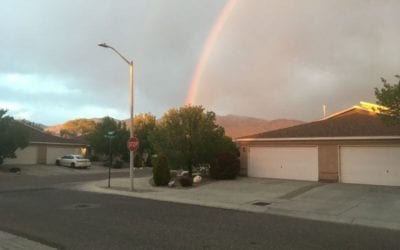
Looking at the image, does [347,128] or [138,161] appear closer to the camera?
[347,128]

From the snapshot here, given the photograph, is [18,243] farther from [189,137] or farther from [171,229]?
[189,137]

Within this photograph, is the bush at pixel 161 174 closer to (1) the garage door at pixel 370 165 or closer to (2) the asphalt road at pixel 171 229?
(2) the asphalt road at pixel 171 229

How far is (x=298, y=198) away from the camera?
816 inches

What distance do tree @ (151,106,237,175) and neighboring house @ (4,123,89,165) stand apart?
25134mm

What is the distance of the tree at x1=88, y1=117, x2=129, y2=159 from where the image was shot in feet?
196

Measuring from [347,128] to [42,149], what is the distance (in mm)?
37520

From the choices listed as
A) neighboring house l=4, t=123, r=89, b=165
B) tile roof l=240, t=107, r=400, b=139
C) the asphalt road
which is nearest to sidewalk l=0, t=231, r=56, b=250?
the asphalt road

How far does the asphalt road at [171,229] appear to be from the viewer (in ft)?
33.9

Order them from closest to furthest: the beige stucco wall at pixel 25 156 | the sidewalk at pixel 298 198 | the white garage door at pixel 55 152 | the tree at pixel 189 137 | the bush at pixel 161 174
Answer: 1. the sidewalk at pixel 298 198
2. the bush at pixel 161 174
3. the tree at pixel 189 137
4. the beige stucco wall at pixel 25 156
5. the white garage door at pixel 55 152

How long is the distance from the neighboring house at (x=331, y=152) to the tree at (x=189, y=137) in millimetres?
2572

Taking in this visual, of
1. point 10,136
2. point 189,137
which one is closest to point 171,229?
point 189,137

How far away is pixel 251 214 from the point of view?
16.1m

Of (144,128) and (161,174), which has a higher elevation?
(144,128)

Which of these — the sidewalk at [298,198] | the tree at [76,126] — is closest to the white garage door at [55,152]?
the sidewalk at [298,198]
